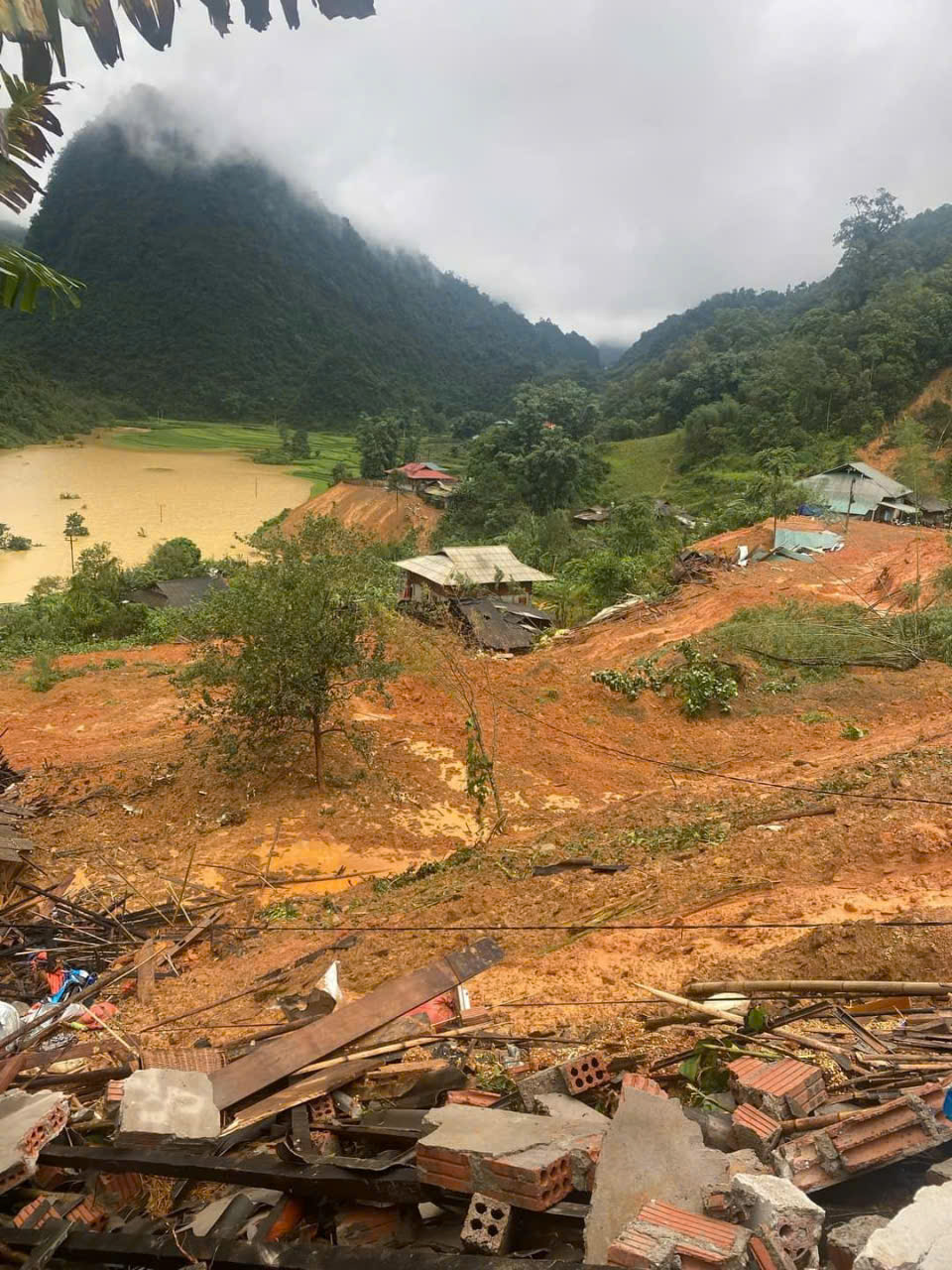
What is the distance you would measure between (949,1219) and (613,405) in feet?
206

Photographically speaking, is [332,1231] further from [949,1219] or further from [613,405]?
[613,405]

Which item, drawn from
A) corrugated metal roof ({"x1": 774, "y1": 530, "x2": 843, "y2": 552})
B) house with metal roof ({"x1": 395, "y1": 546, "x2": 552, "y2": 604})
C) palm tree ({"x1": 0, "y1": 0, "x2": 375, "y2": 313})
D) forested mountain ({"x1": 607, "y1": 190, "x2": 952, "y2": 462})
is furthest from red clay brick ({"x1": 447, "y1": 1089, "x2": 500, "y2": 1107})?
forested mountain ({"x1": 607, "y1": 190, "x2": 952, "y2": 462})

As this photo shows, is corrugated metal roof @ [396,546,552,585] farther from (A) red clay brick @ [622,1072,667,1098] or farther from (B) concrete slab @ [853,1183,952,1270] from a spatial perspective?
(B) concrete slab @ [853,1183,952,1270]

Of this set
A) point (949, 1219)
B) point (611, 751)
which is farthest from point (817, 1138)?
point (611, 751)

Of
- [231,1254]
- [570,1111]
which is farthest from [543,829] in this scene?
[231,1254]

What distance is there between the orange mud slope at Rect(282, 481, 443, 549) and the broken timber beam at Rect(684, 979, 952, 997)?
1364 inches

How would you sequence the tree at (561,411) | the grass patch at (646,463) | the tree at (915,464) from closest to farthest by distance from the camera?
the tree at (915,464), the tree at (561,411), the grass patch at (646,463)

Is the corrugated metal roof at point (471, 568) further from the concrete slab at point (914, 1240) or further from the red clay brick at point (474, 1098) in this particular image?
the concrete slab at point (914, 1240)

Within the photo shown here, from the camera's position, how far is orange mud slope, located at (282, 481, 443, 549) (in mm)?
40750

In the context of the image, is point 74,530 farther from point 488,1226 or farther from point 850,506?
point 488,1226

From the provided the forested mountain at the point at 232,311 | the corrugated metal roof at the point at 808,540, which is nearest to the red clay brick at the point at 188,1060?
the corrugated metal roof at the point at 808,540

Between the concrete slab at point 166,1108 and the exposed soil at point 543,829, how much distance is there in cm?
112

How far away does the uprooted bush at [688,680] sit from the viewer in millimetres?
12750

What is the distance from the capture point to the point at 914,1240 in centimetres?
174
